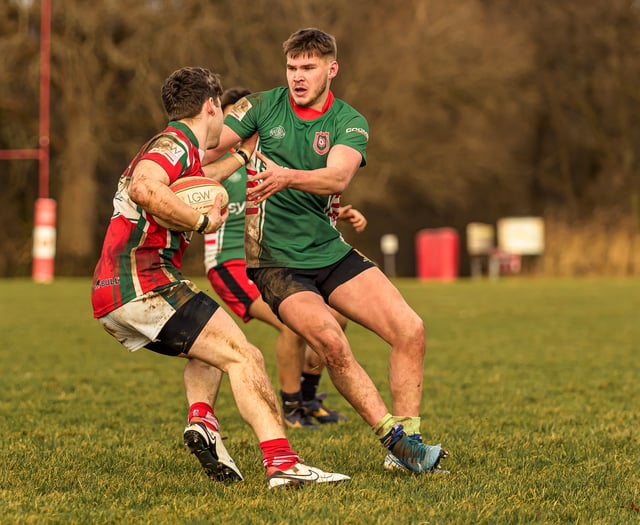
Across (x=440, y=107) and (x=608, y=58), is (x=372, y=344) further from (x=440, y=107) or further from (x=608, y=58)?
(x=608, y=58)

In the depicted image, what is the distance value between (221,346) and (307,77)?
144 cm

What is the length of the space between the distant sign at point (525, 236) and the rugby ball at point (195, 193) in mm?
29100

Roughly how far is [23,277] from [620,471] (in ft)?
89.7

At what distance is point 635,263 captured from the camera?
A: 31.5 m

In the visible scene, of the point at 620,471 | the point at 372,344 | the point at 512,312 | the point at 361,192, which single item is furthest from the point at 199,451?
the point at 361,192

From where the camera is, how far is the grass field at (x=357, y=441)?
4508mm

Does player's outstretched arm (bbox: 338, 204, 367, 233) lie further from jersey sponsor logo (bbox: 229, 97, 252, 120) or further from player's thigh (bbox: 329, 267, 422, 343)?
jersey sponsor logo (bbox: 229, 97, 252, 120)

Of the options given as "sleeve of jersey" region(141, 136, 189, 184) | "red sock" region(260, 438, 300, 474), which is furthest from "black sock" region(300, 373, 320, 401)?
"sleeve of jersey" region(141, 136, 189, 184)

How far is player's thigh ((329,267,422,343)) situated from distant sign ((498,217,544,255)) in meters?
28.3

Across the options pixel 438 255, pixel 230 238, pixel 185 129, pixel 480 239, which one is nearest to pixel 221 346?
pixel 185 129

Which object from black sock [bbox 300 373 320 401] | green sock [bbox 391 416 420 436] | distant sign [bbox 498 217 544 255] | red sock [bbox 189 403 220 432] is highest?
distant sign [bbox 498 217 544 255]

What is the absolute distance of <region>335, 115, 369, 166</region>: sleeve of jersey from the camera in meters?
5.51

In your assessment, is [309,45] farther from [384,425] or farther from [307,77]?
[384,425]

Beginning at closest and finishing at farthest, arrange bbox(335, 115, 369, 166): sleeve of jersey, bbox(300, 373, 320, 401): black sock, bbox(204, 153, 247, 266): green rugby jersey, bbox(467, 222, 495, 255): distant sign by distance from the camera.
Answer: bbox(335, 115, 369, 166): sleeve of jersey, bbox(300, 373, 320, 401): black sock, bbox(204, 153, 247, 266): green rugby jersey, bbox(467, 222, 495, 255): distant sign
